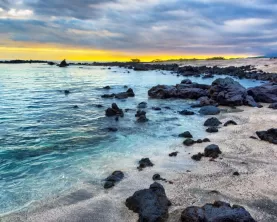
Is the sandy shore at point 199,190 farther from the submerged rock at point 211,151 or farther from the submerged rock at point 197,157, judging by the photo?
the submerged rock at point 211,151

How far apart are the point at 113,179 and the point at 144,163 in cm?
224

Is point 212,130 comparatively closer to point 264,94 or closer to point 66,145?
point 66,145

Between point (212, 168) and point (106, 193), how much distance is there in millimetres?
5245

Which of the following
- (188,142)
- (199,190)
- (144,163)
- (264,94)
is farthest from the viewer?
(264,94)

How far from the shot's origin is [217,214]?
928cm

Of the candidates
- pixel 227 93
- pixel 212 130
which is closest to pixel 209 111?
pixel 227 93

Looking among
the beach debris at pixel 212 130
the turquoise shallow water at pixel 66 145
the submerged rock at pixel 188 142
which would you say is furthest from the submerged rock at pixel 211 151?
the beach debris at pixel 212 130

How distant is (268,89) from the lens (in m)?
37.9

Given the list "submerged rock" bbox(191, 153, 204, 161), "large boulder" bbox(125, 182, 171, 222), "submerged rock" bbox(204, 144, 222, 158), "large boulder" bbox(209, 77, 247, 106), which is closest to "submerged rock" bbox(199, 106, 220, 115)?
"large boulder" bbox(209, 77, 247, 106)

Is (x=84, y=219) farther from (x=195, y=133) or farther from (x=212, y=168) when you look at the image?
(x=195, y=133)

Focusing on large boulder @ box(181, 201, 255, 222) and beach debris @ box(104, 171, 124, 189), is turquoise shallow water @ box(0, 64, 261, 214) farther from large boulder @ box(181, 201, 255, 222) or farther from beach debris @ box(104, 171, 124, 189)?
large boulder @ box(181, 201, 255, 222)

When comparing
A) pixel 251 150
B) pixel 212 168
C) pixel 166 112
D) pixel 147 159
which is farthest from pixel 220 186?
pixel 166 112

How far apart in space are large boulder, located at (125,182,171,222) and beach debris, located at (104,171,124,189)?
162 centimetres

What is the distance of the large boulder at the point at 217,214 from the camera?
898cm
